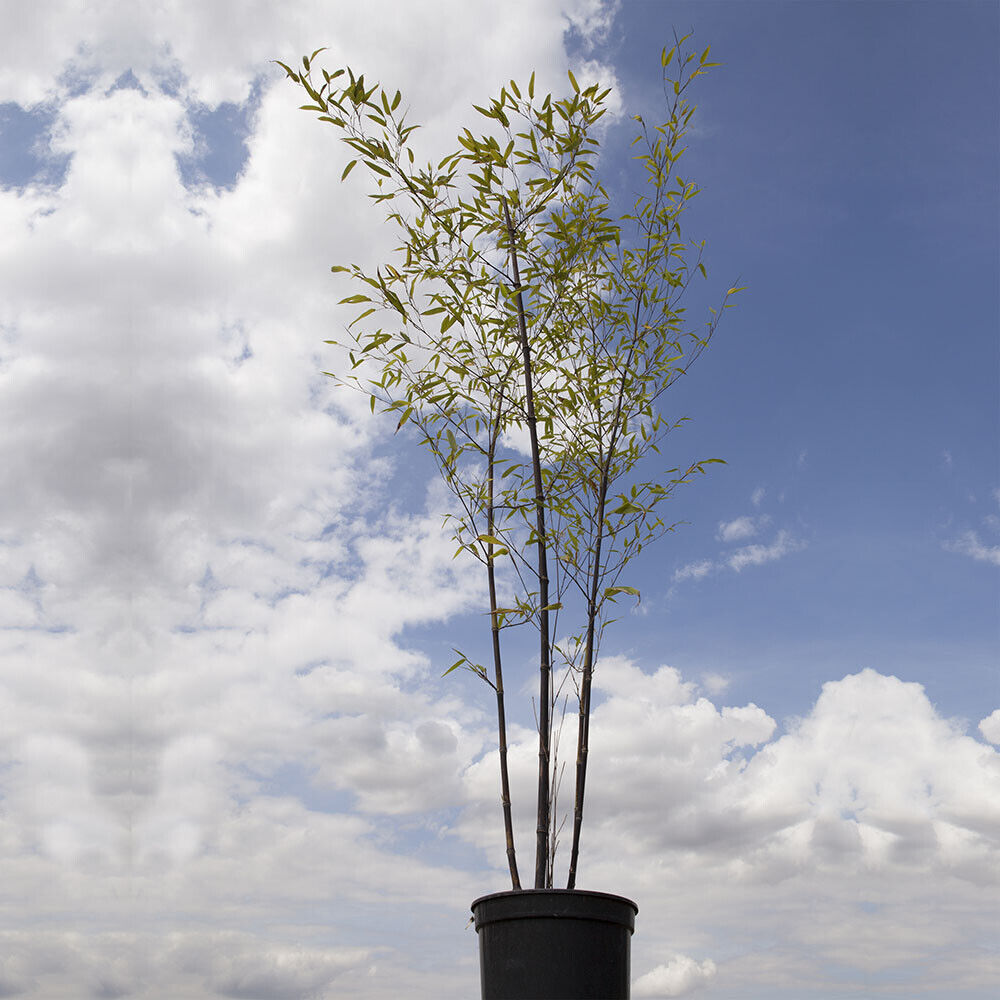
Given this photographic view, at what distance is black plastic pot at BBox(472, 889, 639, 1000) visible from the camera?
2646mm

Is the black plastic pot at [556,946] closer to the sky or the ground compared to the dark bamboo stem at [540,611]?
closer to the ground

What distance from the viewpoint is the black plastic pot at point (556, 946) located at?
8.68ft

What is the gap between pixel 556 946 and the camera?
265 centimetres

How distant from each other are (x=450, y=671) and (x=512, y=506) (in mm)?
618

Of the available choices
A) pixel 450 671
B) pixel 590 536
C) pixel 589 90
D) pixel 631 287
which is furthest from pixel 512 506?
pixel 589 90

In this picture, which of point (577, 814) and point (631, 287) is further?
point (631, 287)

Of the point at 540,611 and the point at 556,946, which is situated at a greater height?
the point at 540,611

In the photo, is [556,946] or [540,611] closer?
[556,946]

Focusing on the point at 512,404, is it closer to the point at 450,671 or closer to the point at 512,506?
the point at 512,506

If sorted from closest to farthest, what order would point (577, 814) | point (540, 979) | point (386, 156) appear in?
point (540, 979) → point (577, 814) → point (386, 156)

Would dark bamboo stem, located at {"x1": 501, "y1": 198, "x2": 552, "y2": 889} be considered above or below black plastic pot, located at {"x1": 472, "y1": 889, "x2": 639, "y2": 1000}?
above

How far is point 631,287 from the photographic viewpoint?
352 cm

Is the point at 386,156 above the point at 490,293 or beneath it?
above

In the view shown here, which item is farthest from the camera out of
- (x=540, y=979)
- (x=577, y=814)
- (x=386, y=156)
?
(x=386, y=156)
